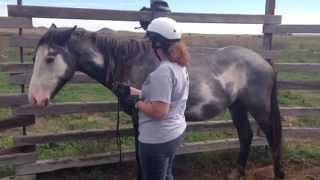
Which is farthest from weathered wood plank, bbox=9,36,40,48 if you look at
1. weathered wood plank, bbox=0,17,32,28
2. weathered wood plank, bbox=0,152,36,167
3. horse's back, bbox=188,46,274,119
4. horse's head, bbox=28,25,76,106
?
horse's back, bbox=188,46,274,119

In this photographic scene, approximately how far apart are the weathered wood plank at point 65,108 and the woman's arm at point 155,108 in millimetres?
2369

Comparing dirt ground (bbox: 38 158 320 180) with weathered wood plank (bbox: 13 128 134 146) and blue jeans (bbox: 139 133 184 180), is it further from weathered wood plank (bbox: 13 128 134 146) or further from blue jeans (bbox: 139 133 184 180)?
blue jeans (bbox: 139 133 184 180)

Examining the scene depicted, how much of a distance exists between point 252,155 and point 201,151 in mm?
855

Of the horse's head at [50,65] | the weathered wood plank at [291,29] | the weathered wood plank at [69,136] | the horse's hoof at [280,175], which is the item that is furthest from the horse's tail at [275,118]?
the horse's head at [50,65]

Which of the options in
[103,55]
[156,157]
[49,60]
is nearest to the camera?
[156,157]

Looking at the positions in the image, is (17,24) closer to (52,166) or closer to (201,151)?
(52,166)

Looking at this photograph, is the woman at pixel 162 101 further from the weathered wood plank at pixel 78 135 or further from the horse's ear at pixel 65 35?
the weathered wood plank at pixel 78 135

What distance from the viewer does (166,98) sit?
10.7 ft

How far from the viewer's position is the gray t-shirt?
3.26 meters

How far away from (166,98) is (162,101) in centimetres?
3

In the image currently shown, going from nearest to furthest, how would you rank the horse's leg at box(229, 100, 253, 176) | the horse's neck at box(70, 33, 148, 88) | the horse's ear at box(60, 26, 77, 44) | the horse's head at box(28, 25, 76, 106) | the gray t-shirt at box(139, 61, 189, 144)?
1. the gray t-shirt at box(139, 61, 189, 144)
2. the horse's head at box(28, 25, 76, 106)
3. the horse's ear at box(60, 26, 77, 44)
4. the horse's neck at box(70, 33, 148, 88)
5. the horse's leg at box(229, 100, 253, 176)

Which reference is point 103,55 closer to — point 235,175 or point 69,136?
point 69,136

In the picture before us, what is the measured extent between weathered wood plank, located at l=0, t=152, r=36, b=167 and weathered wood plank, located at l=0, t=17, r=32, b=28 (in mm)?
1403

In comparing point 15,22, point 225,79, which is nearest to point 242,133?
point 225,79
